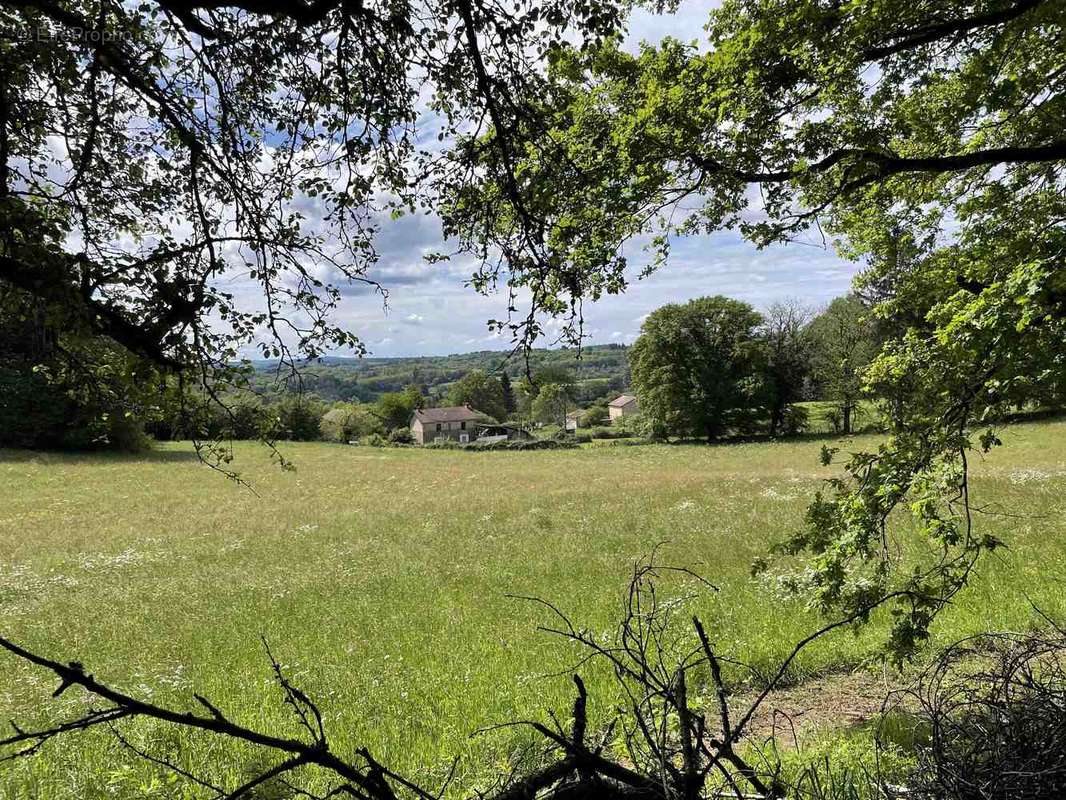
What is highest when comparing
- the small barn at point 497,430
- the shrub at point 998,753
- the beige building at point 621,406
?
the shrub at point 998,753

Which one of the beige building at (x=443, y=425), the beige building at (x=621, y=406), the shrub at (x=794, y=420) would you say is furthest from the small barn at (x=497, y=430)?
the shrub at (x=794, y=420)

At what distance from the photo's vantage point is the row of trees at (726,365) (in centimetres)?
5434

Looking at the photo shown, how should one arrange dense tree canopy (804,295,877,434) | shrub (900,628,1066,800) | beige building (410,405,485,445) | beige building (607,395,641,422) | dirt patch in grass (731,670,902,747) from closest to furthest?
shrub (900,628,1066,800) → dirt patch in grass (731,670,902,747) → dense tree canopy (804,295,877,434) → beige building (410,405,485,445) → beige building (607,395,641,422)

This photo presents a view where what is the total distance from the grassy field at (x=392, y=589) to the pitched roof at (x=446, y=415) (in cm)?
6962

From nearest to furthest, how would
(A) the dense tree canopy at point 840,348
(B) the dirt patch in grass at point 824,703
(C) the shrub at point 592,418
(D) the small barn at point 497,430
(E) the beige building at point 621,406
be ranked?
(B) the dirt patch in grass at point 824,703, (A) the dense tree canopy at point 840,348, (D) the small barn at point 497,430, (C) the shrub at point 592,418, (E) the beige building at point 621,406

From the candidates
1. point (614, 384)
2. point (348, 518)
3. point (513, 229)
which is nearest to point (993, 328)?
point (513, 229)

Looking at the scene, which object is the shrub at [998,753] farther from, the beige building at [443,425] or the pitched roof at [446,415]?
the pitched roof at [446,415]

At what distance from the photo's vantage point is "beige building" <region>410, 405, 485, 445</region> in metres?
101

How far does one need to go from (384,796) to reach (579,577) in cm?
1303

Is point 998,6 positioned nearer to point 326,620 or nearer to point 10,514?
A: point 326,620

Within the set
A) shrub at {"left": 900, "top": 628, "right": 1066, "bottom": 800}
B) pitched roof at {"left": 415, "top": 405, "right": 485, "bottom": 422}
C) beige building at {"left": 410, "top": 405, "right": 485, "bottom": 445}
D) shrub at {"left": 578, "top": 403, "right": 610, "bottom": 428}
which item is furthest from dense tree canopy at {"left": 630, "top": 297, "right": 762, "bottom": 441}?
shrub at {"left": 900, "top": 628, "right": 1066, "bottom": 800}

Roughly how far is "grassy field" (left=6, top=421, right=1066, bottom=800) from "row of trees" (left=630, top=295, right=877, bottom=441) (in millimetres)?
23160

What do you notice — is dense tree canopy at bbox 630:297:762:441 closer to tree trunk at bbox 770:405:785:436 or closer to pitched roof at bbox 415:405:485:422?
tree trunk at bbox 770:405:785:436

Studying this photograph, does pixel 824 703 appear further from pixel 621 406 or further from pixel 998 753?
pixel 621 406
